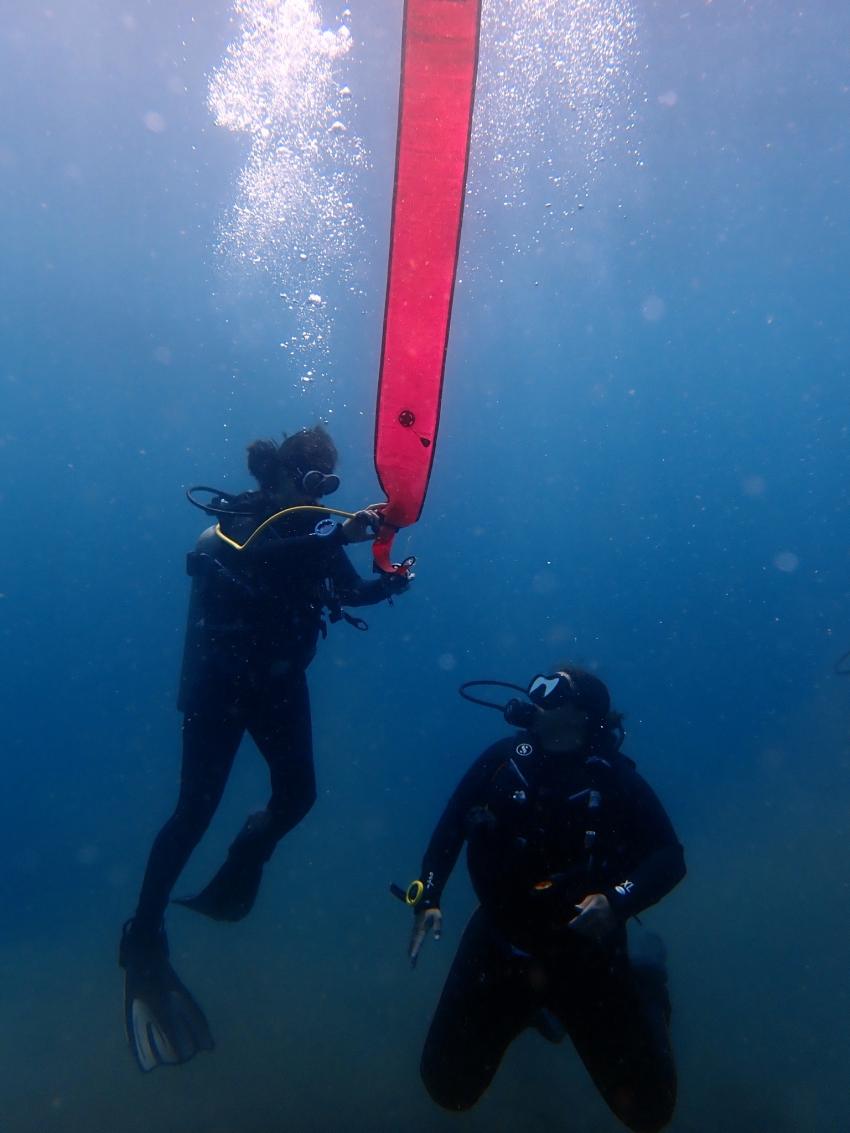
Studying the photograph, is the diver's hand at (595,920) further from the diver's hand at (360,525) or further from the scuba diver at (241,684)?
the diver's hand at (360,525)

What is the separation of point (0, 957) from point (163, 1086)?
12.1 metres

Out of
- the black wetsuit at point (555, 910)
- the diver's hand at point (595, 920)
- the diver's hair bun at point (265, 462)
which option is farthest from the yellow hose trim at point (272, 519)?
the diver's hand at point (595, 920)

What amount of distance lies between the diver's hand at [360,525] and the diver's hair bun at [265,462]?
0.88 m

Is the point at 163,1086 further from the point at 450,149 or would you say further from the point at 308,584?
the point at 450,149

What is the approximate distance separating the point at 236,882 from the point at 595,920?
2.50 meters

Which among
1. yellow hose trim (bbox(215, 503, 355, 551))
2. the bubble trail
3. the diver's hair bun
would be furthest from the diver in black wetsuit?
the bubble trail

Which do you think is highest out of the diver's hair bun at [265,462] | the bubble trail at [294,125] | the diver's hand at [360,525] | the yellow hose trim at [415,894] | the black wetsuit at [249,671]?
the bubble trail at [294,125]

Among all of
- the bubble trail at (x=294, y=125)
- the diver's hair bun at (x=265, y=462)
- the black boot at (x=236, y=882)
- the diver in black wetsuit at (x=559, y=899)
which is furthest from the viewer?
the bubble trail at (x=294, y=125)

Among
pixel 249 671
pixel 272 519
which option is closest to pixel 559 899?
pixel 249 671

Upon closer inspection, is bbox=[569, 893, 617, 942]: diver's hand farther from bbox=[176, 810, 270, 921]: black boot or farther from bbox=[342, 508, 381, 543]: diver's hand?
bbox=[342, 508, 381, 543]: diver's hand

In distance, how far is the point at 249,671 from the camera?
14.5ft

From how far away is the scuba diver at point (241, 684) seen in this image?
426cm

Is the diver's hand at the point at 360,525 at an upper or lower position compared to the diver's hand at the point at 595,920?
upper

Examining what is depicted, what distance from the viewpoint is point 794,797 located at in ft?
98.4
